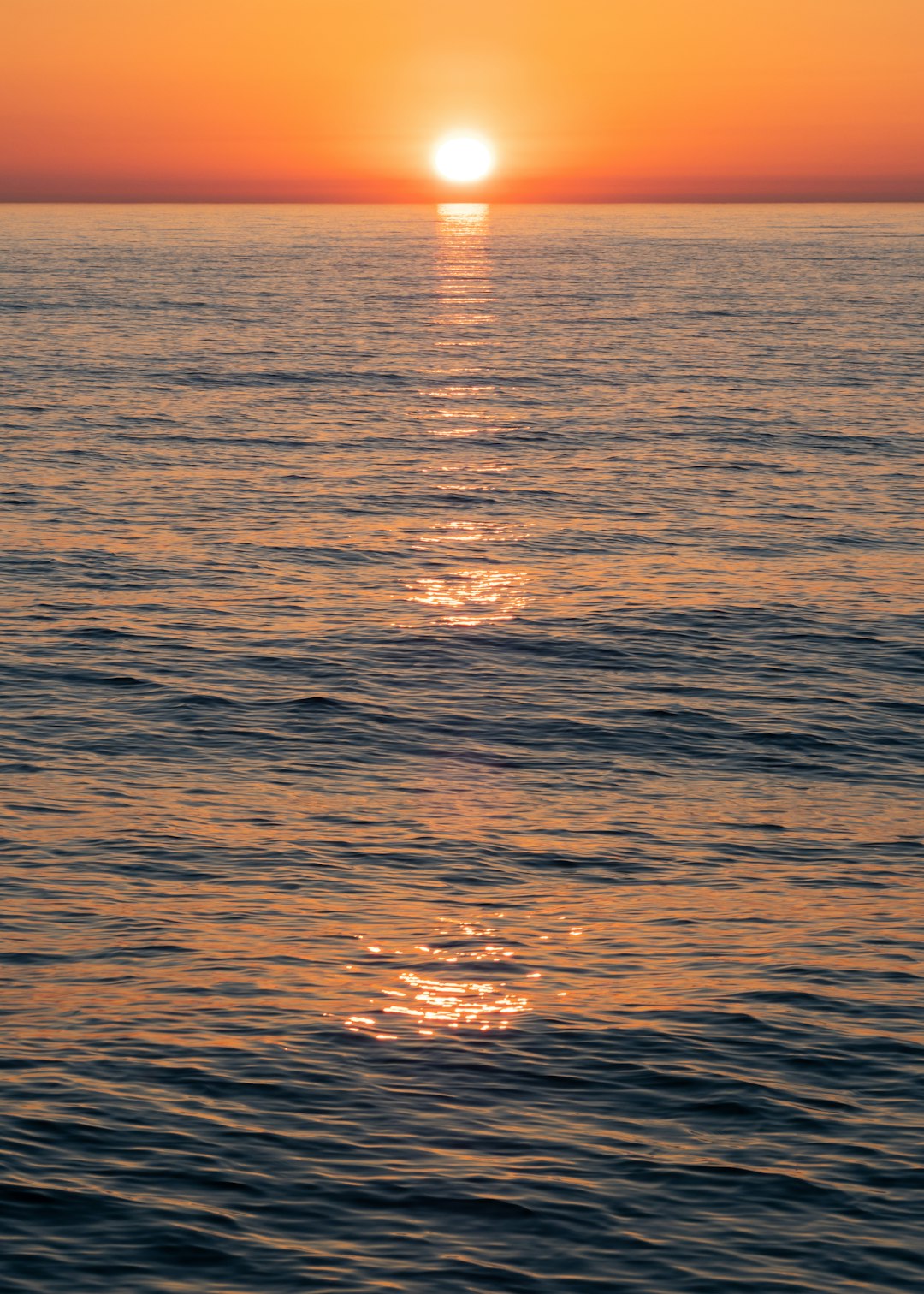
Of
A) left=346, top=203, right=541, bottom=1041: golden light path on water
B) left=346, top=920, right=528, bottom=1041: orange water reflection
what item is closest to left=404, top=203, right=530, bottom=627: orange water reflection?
left=346, top=203, right=541, bottom=1041: golden light path on water

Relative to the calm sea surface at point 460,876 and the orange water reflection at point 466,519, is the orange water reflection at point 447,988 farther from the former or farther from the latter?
the orange water reflection at point 466,519

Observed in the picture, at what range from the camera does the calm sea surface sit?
1822 cm

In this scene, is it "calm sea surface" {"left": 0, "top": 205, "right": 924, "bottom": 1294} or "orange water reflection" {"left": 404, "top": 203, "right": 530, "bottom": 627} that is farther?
"orange water reflection" {"left": 404, "top": 203, "right": 530, "bottom": 627}

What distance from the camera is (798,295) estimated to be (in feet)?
543

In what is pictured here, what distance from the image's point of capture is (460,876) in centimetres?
2778

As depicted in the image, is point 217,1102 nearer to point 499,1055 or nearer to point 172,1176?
point 172,1176

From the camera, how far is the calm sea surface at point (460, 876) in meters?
18.2

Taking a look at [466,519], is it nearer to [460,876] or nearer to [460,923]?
[460,876]

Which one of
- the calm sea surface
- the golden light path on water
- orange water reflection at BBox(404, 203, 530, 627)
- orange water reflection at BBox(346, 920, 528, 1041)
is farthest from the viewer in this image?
orange water reflection at BBox(404, 203, 530, 627)

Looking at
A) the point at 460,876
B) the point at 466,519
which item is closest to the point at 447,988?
the point at 460,876

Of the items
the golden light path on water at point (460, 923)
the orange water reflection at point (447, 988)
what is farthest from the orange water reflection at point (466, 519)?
the orange water reflection at point (447, 988)

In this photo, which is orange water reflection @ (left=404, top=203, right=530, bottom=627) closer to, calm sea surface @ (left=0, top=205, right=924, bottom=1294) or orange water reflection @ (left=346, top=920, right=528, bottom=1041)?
calm sea surface @ (left=0, top=205, right=924, bottom=1294)

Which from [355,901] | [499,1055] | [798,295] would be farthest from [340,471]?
[798,295]

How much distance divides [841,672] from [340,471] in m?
31.8
